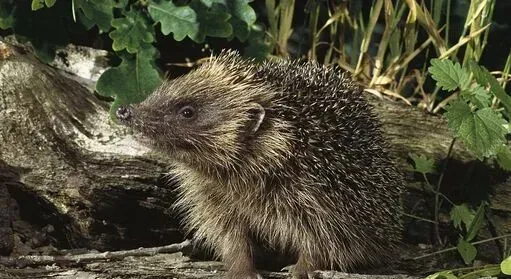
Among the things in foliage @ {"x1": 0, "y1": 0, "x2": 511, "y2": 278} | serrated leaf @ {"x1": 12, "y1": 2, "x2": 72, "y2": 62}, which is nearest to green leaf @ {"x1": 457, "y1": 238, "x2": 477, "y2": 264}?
foliage @ {"x1": 0, "y1": 0, "x2": 511, "y2": 278}

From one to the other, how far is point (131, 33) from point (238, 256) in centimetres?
127

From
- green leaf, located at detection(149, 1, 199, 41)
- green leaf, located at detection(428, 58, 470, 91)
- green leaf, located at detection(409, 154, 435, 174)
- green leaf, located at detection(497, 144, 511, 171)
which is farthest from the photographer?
green leaf, located at detection(149, 1, 199, 41)

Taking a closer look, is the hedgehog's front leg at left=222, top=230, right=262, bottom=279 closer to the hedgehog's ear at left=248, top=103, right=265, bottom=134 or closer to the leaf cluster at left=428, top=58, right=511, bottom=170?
the hedgehog's ear at left=248, top=103, right=265, bottom=134

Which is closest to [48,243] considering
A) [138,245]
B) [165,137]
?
[138,245]

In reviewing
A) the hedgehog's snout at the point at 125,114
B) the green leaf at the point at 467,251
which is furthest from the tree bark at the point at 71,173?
the hedgehog's snout at the point at 125,114

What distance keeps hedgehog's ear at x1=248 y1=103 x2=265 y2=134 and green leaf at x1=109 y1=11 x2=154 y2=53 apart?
3.02 feet

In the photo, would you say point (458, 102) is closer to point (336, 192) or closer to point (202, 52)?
point (336, 192)

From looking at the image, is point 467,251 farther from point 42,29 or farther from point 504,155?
point 42,29

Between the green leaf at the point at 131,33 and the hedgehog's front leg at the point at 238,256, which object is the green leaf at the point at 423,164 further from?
the green leaf at the point at 131,33

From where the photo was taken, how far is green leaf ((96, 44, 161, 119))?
4.55 metres

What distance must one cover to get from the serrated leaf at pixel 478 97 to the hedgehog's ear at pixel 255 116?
0.85m

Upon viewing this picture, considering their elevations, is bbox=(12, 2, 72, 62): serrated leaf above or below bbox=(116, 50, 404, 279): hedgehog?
above

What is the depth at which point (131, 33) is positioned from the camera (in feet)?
15.1

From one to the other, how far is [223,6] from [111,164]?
3.31 feet
